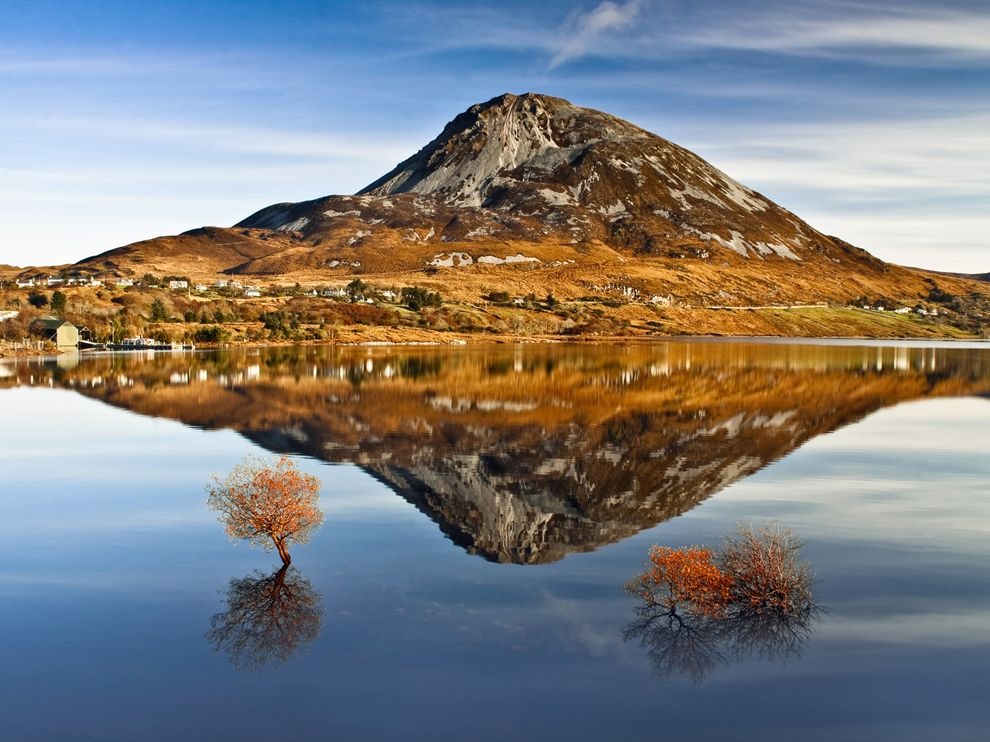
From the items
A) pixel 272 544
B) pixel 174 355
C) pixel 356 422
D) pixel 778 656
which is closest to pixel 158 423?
pixel 356 422

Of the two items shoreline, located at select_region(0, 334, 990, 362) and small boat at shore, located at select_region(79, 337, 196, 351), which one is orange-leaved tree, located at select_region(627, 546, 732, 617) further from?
small boat at shore, located at select_region(79, 337, 196, 351)

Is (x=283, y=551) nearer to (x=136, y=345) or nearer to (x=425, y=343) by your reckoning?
(x=136, y=345)

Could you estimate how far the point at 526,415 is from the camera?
5553 centimetres

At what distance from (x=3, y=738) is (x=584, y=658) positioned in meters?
9.65

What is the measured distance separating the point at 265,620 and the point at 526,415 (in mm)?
37180

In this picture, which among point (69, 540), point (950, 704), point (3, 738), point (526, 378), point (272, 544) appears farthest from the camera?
point (526, 378)

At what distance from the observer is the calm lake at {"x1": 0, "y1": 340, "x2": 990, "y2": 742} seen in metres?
15.0

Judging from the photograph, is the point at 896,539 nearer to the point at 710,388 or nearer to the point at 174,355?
the point at 710,388

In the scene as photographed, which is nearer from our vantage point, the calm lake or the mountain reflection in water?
the calm lake

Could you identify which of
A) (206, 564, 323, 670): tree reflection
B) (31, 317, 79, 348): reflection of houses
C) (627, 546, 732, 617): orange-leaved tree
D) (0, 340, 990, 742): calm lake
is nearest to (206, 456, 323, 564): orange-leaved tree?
(0, 340, 990, 742): calm lake

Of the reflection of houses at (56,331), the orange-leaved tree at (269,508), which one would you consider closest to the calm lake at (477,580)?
the orange-leaved tree at (269,508)

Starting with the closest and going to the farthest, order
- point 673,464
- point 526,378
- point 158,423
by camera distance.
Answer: point 673,464 < point 158,423 < point 526,378

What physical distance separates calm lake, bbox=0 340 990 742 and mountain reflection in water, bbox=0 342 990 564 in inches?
11.7

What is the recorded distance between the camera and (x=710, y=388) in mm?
73062
